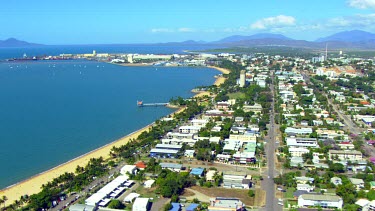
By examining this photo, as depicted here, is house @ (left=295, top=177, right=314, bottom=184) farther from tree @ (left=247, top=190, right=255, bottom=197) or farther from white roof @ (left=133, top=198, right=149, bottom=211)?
white roof @ (left=133, top=198, right=149, bottom=211)

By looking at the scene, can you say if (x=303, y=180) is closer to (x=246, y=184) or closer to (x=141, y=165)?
(x=246, y=184)

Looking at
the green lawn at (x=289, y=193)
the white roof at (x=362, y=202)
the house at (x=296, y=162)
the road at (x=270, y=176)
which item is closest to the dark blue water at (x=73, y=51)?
the road at (x=270, y=176)

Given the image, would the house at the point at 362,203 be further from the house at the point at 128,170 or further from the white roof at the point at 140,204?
the house at the point at 128,170

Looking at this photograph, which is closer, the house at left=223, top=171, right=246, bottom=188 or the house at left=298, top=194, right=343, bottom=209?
the house at left=298, top=194, right=343, bottom=209

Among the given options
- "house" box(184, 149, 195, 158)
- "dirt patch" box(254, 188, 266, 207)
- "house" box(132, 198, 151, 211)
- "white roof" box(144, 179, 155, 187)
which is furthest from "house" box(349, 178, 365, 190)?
"house" box(132, 198, 151, 211)

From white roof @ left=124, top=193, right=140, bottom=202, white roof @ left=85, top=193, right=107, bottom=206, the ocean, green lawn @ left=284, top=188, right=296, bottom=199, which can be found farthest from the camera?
the ocean

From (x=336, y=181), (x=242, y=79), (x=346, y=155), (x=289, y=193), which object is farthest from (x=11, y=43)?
(x=336, y=181)
